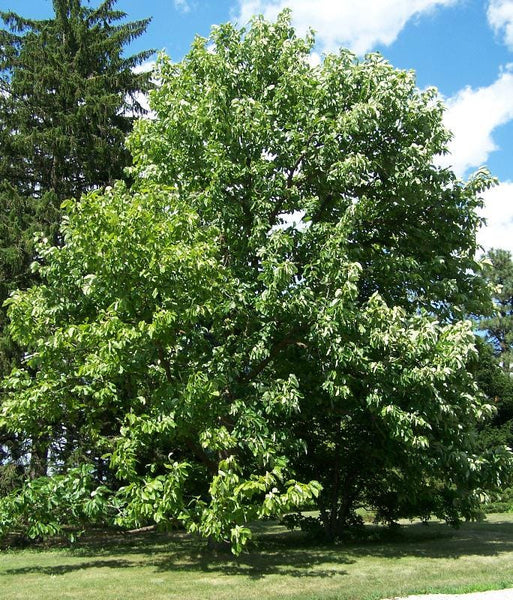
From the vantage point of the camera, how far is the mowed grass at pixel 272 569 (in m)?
7.80

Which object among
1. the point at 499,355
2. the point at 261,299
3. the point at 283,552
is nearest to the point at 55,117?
the point at 261,299

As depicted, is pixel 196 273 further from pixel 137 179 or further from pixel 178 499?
pixel 137 179

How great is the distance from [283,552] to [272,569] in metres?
2.32

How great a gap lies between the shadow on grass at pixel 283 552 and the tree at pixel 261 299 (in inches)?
37.7

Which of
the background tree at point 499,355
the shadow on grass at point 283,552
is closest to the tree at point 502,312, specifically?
the background tree at point 499,355

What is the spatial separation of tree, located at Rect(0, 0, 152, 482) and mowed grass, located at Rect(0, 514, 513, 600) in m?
5.21

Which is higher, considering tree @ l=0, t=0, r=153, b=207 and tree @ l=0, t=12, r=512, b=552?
tree @ l=0, t=0, r=153, b=207

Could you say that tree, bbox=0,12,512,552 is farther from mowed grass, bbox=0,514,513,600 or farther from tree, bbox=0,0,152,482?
tree, bbox=0,0,152,482

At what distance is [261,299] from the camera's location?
9.51 metres

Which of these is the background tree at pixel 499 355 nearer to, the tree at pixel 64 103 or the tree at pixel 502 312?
the tree at pixel 502 312

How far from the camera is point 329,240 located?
32.1 feet

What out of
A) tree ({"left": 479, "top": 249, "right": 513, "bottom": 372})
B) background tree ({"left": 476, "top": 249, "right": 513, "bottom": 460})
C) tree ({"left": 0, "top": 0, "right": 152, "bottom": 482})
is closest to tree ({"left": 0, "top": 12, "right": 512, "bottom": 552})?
background tree ({"left": 476, "top": 249, "right": 513, "bottom": 460})

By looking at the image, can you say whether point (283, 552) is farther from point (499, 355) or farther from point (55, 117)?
point (499, 355)

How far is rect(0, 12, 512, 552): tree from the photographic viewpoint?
8.85 metres
